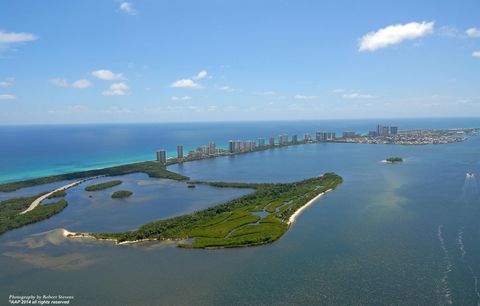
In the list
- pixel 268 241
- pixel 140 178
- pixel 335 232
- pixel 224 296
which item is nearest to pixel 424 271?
pixel 335 232

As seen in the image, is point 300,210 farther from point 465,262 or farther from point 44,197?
point 44,197

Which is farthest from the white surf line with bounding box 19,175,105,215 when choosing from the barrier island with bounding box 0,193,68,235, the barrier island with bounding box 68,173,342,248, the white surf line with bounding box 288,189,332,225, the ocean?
the white surf line with bounding box 288,189,332,225

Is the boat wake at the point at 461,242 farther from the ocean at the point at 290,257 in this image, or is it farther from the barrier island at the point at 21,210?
the barrier island at the point at 21,210

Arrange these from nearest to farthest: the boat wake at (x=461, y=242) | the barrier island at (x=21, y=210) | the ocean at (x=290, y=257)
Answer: the ocean at (x=290, y=257)
the boat wake at (x=461, y=242)
the barrier island at (x=21, y=210)

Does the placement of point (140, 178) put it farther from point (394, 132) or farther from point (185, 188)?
point (394, 132)

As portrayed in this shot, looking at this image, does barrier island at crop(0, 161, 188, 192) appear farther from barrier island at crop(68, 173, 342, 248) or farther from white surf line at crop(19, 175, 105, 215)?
barrier island at crop(68, 173, 342, 248)

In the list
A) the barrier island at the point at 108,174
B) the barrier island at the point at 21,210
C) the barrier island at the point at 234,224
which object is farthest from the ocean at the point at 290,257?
the barrier island at the point at 108,174

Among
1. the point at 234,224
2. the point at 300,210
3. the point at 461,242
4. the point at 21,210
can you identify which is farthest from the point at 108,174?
the point at 461,242

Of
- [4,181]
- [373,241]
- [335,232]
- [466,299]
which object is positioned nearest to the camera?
[466,299]
